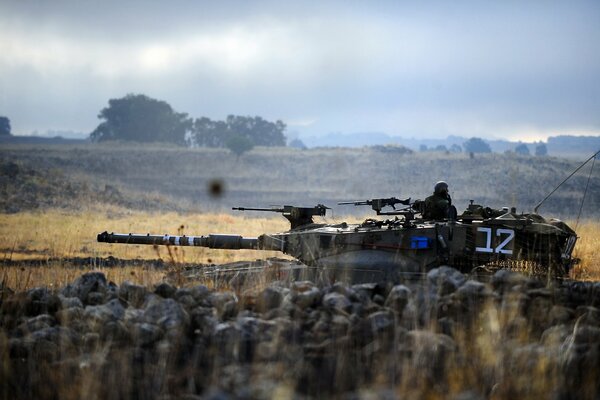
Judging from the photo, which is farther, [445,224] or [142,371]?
[445,224]

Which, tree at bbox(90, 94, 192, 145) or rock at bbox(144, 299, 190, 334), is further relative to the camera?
tree at bbox(90, 94, 192, 145)

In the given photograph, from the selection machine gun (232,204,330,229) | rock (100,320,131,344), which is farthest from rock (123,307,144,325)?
machine gun (232,204,330,229)

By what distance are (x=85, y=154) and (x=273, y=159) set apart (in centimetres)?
1969

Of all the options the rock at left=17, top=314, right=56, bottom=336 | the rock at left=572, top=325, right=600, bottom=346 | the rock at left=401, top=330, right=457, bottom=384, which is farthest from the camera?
the rock at left=17, top=314, right=56, bottom=336

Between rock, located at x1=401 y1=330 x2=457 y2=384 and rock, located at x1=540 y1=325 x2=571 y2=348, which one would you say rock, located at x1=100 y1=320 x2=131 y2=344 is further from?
rock, located at x1=540 y1=325 x2=571 y2=348

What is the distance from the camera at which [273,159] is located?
85.8 metres

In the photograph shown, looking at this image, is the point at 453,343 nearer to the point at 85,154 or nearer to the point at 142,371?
the point at 142,371

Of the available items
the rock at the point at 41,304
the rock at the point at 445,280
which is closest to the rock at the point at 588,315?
the rock at the point at 445,280

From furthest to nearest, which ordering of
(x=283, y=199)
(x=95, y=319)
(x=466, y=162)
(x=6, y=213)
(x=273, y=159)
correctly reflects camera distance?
(x=273, y=159)
(x=466, y=162)
(x=283, y=199)
(x=6, y=213)
(x=95, y=319)

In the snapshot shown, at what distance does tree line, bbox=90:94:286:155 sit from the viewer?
385 feet

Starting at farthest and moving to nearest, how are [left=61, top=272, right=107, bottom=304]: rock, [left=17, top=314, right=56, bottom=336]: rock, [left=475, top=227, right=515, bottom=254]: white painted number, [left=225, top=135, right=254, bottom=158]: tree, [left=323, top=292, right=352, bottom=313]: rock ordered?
[left=225, top=135, right=254, bottom=158]: tree → [left=475, top=227, right=515, bottom=254]: white painted number → [left=61, top=272, right=107, bottom=304]: rock → [left=323, top=292, right=352, bottom=313]: rock → [left=17, top=314, right=56, bottom=336]: rock

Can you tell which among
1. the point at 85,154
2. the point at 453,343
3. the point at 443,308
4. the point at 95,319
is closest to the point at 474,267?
the point at 443,308

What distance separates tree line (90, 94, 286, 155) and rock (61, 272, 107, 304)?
10524cm

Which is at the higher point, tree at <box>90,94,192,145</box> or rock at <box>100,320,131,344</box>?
tree at <box>90,94,192,145</box>
